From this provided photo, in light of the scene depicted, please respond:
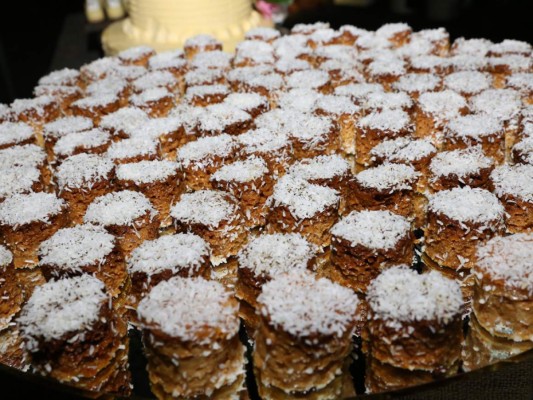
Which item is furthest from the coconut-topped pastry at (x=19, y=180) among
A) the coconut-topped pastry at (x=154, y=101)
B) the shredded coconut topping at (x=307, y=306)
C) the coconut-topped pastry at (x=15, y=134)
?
the shredded coconut topping at (x=307, y=306)

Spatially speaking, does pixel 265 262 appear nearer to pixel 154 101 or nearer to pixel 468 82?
pixel 154 101

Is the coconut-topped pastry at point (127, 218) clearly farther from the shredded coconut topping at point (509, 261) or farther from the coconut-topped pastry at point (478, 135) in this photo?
the coconut-topped pastry at point (478, 135)

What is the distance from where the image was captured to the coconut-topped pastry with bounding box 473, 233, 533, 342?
1380mm

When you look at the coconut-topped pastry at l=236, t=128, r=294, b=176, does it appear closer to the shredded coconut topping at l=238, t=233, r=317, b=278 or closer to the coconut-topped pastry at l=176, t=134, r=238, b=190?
the coconut-topped pastry at l=176, t=134, r=238, b=190

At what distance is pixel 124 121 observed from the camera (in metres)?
2.49

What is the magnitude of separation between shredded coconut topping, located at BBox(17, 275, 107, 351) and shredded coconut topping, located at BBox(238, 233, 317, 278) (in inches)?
16.4

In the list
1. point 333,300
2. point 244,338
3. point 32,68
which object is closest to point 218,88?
point 244,338

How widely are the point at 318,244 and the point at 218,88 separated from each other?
4.26 ft

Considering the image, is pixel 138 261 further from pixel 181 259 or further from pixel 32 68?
pixel 32 68

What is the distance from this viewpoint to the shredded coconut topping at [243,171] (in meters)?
1.94

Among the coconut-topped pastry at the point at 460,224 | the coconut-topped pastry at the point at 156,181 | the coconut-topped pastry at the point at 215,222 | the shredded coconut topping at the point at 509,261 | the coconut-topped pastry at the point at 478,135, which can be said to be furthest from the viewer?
the coconut-topped pastry at the point at 478,135

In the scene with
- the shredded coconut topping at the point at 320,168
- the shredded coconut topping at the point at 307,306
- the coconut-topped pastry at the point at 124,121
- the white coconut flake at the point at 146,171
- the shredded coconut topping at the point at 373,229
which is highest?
the shredded coconut topping at the point at 307,306

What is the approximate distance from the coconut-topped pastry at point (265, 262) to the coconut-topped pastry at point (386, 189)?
1.12ft

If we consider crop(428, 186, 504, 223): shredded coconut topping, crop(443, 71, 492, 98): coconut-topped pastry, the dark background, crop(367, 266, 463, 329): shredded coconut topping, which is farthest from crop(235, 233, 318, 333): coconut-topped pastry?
the dark background
